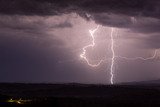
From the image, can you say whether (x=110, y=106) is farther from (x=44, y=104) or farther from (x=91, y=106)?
(x=44, y=104)

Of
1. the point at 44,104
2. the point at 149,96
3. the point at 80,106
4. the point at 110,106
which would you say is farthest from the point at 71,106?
the point at 149,96

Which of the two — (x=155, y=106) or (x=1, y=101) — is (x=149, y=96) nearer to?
(x=155, y=106)

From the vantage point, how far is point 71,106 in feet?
281

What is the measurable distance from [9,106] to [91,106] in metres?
28.7

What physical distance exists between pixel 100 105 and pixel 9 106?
1275 inches

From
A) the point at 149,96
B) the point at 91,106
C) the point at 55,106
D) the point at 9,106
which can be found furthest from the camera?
the point at 149,96

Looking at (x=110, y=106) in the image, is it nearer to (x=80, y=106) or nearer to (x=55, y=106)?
(x=80, y=106)

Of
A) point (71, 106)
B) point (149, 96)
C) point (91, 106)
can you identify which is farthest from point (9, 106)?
point (149, 96)

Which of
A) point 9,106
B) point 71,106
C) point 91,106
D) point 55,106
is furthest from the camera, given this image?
point 91,106

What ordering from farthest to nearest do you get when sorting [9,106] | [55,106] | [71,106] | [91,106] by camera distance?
[91,106] → [71,106] → [55,106] → [9,106]

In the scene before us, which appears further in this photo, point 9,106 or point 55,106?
point 55,106

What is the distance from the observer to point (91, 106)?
91.5 meters

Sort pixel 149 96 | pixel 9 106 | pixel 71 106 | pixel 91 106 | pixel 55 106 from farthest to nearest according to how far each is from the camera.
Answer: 1. pixel 149 96
2. pixel 91 106
3. pixel 71 106
4. pixel 55 106
5. pixel 9 106

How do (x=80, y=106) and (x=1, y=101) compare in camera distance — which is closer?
(x=1, y=101)
